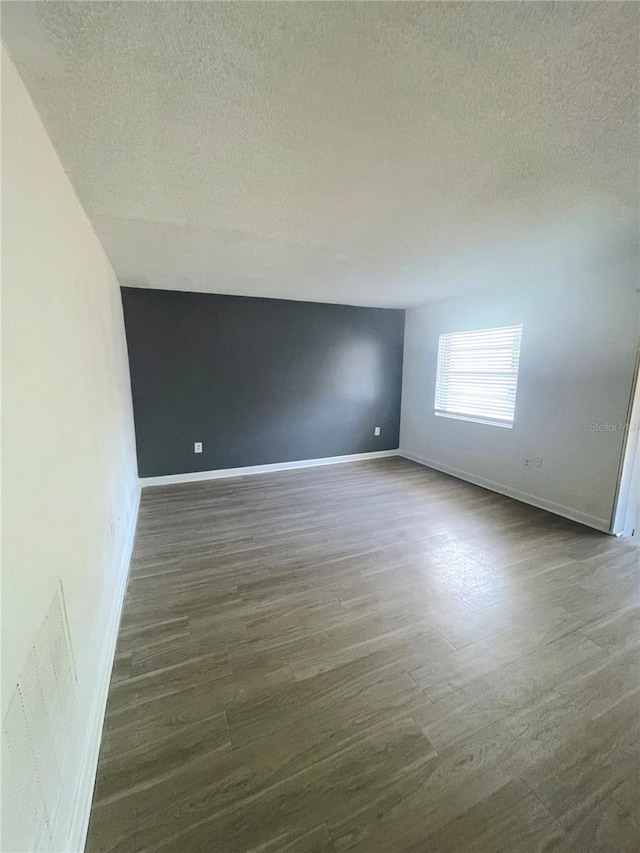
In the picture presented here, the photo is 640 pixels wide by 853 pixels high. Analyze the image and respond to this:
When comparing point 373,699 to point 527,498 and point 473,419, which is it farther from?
point 473,419

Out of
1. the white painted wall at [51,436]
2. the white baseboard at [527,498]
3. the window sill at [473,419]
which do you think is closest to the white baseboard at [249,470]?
the white baseboard at [527,498]

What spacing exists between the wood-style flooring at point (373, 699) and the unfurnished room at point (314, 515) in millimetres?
10

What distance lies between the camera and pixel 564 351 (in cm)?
309

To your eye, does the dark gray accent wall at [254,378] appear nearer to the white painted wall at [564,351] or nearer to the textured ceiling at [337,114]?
the white painted wall at [564,351]

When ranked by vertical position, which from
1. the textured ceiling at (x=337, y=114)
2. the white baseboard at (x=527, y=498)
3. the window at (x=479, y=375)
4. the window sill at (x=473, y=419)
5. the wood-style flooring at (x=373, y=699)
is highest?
the textured ceiling at (x=337, y=114)

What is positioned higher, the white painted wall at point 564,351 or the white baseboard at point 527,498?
the white painted wall at point 564,351

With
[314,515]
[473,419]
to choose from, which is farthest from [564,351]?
[314,515]

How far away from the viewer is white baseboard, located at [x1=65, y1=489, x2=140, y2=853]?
3.16 ft

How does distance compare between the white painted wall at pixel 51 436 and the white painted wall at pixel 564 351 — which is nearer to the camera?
the white painted wall at pixel 51 436

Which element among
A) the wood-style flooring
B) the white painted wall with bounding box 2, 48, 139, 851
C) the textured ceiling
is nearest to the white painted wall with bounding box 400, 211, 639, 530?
the textured ceiling

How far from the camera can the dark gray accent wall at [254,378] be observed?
378 centimetres

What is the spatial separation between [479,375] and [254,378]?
2762 millimetres

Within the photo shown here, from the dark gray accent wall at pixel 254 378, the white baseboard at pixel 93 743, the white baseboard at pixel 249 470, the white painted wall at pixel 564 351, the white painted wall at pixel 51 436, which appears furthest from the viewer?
the white baseboard at pixel 249 470

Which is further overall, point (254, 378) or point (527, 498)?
point (254, 378)
